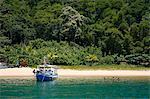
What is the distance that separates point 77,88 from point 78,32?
25529mm

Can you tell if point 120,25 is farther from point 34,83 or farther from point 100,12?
point 34,83

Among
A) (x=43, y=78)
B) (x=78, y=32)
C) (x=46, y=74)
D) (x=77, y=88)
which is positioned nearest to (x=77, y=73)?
(x=46, y=74)

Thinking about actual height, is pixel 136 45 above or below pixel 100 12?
below

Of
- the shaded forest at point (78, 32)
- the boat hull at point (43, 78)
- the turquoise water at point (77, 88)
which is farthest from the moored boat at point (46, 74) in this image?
the shaded forest at point (78, 32)

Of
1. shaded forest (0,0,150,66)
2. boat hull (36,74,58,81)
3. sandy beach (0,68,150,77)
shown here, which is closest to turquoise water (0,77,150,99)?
boat hull (36,74,58,81)

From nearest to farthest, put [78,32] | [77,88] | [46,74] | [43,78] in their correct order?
1. [77,88]
2. [43,78]
3. [46,74]
4. [78,32]

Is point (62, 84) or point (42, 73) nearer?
point (62, 84)

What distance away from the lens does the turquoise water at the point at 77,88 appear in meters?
35.1

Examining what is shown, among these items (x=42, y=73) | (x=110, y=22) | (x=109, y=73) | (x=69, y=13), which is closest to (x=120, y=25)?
(x=110, y=22)

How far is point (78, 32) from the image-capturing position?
6506 cm

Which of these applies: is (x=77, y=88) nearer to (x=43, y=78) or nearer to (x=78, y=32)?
(x=43, y=78)

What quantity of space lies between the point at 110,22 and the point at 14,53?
1370 centimetres

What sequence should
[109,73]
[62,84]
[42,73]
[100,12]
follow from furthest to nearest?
[100,12] < [109,73] < [42,73] < [62,84]

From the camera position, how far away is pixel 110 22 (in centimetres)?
6550
